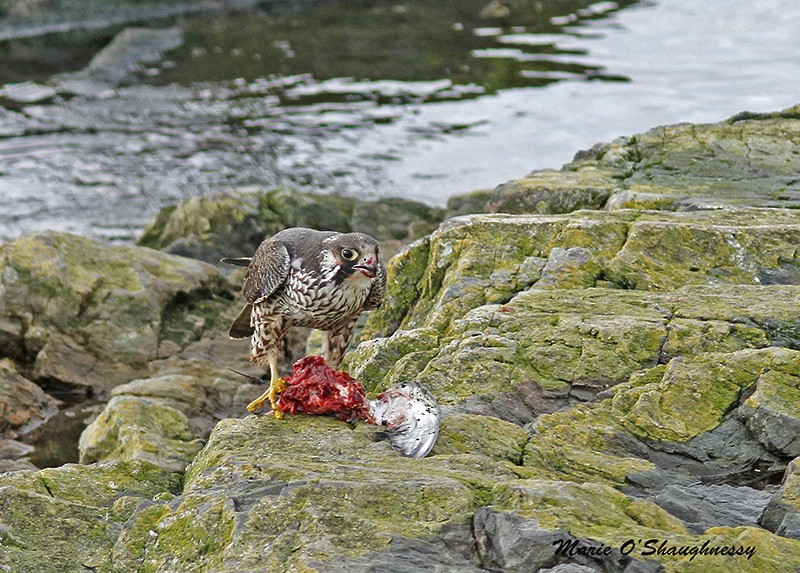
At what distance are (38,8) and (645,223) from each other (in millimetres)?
23439

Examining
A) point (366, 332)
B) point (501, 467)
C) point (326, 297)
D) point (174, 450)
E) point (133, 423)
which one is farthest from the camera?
point (366, 332)

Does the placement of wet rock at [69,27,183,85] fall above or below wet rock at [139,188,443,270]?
above

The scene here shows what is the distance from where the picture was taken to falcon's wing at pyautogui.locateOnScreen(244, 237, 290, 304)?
591cm

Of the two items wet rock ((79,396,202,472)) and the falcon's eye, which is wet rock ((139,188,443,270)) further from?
the falcon's eye

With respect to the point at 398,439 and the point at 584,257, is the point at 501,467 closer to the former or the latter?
the point at 398,439

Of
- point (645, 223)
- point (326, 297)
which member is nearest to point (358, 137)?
point (645, 223)

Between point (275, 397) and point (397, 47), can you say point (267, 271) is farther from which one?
point (397, 47)

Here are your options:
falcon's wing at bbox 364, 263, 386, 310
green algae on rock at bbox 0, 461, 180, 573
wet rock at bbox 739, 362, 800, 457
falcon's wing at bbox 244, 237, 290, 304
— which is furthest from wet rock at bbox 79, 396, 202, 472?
wet rock at bbox 739, 362, 800, 457

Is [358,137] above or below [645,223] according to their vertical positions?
below

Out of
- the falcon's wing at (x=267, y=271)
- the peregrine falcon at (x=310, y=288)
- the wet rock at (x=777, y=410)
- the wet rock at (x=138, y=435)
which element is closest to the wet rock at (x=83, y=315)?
the wet rock at (x=138, y=435)

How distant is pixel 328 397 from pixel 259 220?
300 inches

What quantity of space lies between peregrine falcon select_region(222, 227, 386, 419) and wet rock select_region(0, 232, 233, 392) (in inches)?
139

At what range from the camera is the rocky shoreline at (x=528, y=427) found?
428 cm

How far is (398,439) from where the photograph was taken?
16.7 ft
